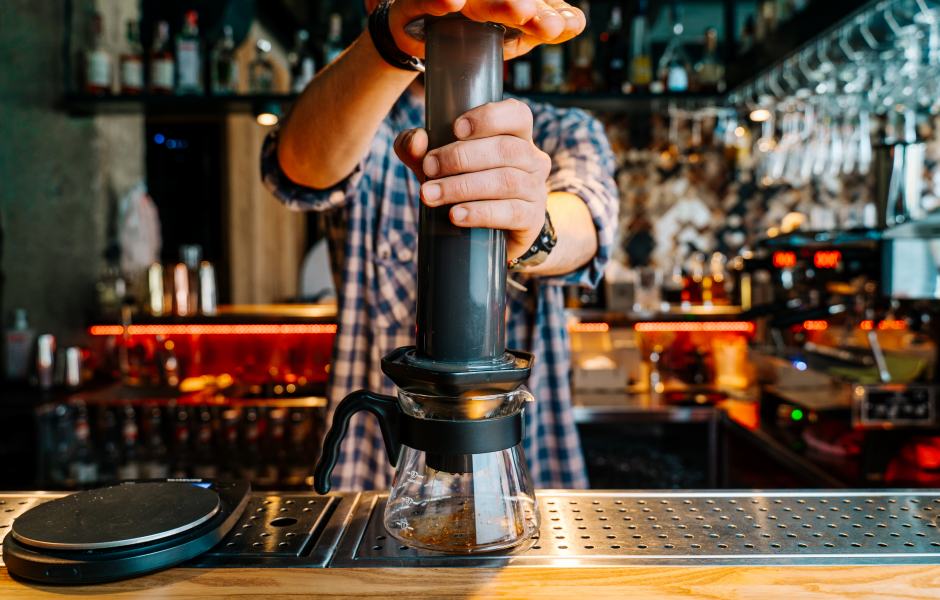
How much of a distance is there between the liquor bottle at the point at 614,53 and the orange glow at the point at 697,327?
117 cm

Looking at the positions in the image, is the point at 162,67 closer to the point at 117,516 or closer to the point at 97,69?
the point at 97,69

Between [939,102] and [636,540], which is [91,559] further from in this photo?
[939,102]

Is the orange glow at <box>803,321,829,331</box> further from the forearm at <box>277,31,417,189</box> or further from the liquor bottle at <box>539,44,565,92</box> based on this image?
the forearm at <box>277,31,417,189</box>

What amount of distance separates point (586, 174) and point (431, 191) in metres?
0.79

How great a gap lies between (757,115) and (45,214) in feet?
10.8

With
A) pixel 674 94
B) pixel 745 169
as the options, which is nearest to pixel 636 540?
pixel 674 94

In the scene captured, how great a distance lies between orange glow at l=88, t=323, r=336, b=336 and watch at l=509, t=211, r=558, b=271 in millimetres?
2369

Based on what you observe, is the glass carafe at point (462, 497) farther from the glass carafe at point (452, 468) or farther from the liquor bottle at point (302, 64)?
the liquor bottle at point (302, 64)

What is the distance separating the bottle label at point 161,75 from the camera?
10.5ft

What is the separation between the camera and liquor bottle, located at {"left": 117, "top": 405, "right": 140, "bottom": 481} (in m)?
2.87

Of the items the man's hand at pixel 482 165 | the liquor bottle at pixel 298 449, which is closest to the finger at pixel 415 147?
the man's hand at pixel 482 165

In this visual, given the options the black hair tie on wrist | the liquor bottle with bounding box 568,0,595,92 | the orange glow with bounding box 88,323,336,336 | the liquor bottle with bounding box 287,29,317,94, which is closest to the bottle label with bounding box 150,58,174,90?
the liquor bottle with bounding box 287,29,317,94

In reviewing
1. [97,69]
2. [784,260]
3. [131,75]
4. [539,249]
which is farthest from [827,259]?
[97,69]

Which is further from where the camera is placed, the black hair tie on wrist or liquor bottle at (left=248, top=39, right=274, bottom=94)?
liquor bottle at (left=248, top=39, right=274, bottom=94)
